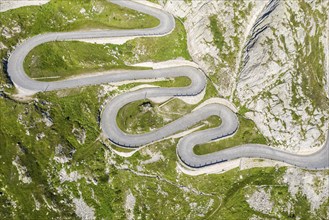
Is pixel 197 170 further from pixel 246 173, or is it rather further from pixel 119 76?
pixel 119 76

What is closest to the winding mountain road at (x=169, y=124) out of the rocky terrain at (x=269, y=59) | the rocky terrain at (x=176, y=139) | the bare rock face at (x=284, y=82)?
the rocky terrain at (x=176, y=139)

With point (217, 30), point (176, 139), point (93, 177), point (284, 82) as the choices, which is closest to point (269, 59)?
point (284, 82)

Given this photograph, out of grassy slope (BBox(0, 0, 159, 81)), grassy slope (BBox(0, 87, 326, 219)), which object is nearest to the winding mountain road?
grassy slope (BBox(0, 0, 159, 81))

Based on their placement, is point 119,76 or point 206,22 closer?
point 119,76

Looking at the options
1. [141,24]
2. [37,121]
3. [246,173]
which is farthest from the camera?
[141,24]

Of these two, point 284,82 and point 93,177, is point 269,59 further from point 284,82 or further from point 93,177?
point 93,177

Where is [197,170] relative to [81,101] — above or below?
below

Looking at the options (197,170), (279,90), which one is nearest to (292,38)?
(279,90)
